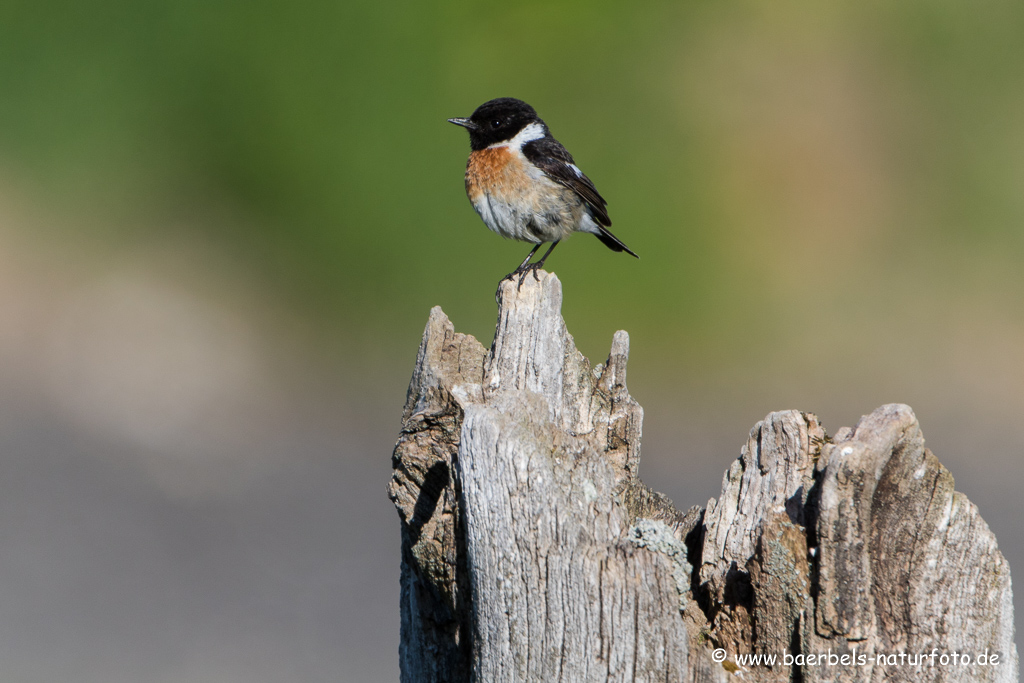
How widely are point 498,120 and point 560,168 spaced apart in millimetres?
530

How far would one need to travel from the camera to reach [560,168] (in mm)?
5633

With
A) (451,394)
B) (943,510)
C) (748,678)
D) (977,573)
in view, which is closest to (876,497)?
(943,510)

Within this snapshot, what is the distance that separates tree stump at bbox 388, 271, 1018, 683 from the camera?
223 centimetres

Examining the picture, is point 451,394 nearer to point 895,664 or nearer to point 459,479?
point 459,479

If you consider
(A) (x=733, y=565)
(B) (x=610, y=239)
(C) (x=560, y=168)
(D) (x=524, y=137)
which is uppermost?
(D) (x=524, y=137)

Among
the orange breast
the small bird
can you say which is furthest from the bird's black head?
the orange breast

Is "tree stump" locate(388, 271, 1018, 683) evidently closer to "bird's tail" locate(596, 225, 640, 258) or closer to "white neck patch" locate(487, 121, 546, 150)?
"white neck patch" locate(487, 121, 546, 150)

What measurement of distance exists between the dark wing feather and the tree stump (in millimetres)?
3030

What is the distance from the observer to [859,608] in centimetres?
218

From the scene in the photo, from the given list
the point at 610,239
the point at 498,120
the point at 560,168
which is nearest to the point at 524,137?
the point at 498,120

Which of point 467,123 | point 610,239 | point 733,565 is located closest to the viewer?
point 733,565

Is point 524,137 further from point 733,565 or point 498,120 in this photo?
point 733,565

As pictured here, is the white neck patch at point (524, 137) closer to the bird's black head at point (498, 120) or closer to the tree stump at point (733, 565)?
the bird's black head at point (498, 120)

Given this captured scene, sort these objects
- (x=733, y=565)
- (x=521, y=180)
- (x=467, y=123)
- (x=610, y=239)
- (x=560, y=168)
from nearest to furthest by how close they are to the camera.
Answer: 1. (x=733, y=565)
2. (x=521, y=180)
3. (x=560, y=168)
4. (x=467, y=123)
5. (x=610, y=239)
